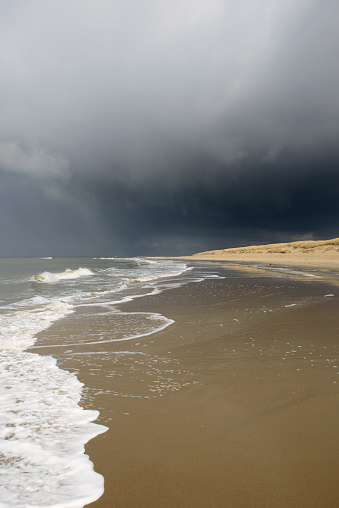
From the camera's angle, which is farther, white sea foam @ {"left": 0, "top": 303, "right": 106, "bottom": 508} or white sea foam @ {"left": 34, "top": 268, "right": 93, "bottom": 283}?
white sea foam @ {"left": 34, "top": 268, "right": 93, "bottom": 283}

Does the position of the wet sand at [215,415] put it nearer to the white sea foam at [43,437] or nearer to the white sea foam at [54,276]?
the white sea foam at [43,437]

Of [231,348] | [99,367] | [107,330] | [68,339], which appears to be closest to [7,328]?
[68,339]

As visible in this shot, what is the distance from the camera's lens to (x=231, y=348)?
577cm

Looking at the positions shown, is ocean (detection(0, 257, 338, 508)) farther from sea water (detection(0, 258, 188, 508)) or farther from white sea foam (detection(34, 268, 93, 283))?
white sea foam (detection(34, 268, 93, 283))

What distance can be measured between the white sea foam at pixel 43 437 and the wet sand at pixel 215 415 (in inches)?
6.8

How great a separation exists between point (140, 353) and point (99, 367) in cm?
93

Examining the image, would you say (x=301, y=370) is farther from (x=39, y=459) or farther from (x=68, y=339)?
(x=68, y=339)

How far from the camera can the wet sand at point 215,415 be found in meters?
2.26

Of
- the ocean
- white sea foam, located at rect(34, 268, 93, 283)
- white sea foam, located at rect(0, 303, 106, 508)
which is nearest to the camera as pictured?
white sea foam, located at rect(0, 303, 106, 508)

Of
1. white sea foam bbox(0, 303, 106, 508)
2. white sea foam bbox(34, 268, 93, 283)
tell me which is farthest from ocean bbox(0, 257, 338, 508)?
white sea foam bbox(34, 268, 93, 283)

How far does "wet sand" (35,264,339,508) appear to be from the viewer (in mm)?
2258

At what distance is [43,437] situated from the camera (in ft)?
9.68

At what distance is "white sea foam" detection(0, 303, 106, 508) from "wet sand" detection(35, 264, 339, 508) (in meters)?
0.17

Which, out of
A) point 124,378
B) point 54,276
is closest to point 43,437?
point 124,378
